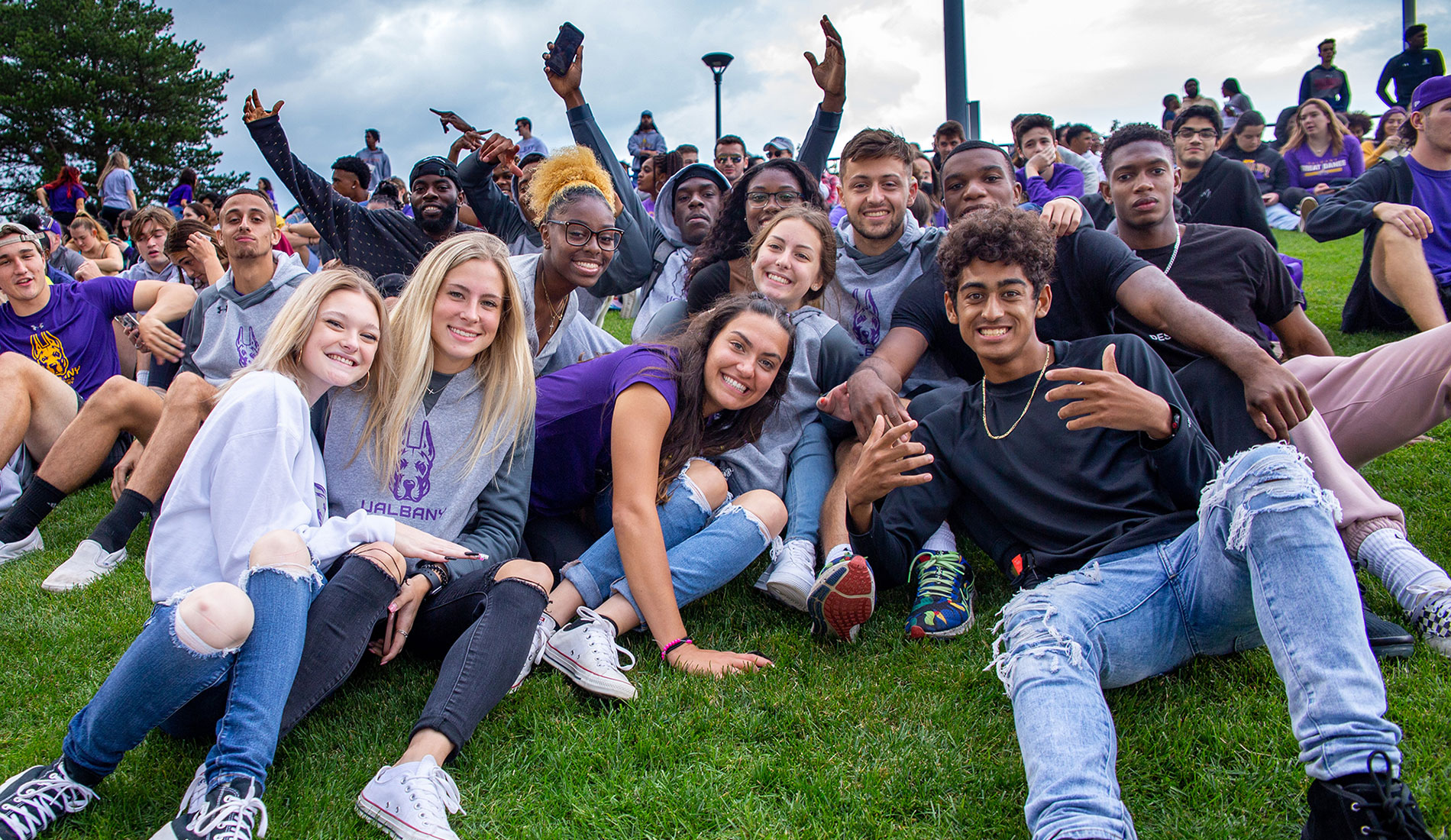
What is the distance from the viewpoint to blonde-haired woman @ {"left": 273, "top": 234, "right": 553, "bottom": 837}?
235 cm

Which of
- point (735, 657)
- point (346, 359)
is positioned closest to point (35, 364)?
point (346, 359)

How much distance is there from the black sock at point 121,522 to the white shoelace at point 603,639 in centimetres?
266

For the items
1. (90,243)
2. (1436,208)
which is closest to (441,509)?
(1436,208)

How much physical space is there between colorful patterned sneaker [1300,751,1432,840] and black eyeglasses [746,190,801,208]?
12.6 ft

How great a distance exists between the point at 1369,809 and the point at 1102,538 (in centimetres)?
106

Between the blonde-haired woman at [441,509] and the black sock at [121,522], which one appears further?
the black sock at [121,522]

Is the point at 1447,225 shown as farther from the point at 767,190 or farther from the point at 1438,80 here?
the point at 767,190

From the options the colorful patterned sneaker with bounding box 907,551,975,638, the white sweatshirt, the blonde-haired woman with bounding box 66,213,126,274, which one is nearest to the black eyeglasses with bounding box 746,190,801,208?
the colorful patterned sneaker with bounding box 907,551,975,638

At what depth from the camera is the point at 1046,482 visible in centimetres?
281

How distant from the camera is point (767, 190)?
491cm

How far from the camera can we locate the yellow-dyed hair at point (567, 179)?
4.45 m

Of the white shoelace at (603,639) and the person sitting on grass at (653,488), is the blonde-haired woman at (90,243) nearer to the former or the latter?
the person sitting on grass at (653,488)

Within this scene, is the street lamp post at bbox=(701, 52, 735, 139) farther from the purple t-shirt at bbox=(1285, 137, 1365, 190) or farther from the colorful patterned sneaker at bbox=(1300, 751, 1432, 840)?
the colorful patterned sneaker at bbox=(1300, 751, 1432, 840)

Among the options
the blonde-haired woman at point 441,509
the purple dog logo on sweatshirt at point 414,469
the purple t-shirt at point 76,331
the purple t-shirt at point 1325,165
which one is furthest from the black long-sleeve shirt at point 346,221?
the purple t-shirt at point 1325,165
